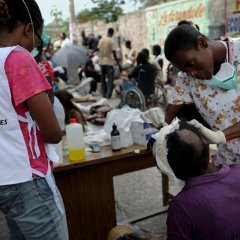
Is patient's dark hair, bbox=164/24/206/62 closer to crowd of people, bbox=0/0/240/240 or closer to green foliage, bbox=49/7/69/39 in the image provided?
crowd of people, bbox=0/0/240/240

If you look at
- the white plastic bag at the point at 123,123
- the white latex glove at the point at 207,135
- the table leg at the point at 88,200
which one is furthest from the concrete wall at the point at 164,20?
the white latex glove at the point at 207,135

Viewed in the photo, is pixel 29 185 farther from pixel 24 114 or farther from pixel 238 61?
pixel 238 61

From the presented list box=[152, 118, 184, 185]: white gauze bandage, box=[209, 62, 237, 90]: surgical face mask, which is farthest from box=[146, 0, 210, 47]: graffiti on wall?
box=[152, 118, 184, 185]: white gauze bandage

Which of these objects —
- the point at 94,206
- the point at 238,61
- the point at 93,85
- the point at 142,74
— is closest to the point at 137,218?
the point at 94,206

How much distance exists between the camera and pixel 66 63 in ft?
36.9

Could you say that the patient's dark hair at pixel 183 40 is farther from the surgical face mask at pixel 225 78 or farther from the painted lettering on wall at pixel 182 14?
the painted lettering on wall at pixel 182 14

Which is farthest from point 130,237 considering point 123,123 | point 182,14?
point 182,14

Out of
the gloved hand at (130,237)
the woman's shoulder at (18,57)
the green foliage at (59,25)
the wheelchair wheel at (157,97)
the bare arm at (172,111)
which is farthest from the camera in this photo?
the green foliage at (59,25)

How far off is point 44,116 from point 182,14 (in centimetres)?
1132

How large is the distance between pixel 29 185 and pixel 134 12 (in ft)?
49.6

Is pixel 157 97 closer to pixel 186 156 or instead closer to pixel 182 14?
pixel 182 14

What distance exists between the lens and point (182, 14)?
11773 mm

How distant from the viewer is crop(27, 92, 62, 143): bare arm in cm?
122

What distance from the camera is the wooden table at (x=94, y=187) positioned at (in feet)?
7.81
